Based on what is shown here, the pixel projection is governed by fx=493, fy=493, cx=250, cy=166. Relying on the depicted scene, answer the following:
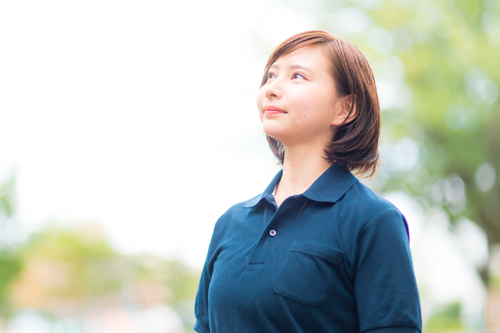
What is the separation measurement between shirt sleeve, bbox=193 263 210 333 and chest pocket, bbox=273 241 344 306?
0.40 meters

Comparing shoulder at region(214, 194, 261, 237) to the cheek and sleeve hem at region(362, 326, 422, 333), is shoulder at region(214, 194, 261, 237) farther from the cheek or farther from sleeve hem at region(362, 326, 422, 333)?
sleeve hem at region(362, 326, 422, 333)

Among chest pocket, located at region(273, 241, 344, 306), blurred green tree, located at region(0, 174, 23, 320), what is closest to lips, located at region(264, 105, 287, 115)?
chest pocket, located at region(273, 241, 344, 306)

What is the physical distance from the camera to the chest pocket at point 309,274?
47.2 inches

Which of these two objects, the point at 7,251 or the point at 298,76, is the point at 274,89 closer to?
the point at 298,76

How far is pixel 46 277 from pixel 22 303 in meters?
1.45

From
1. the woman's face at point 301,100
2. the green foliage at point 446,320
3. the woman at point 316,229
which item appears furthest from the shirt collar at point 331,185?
the green foliage at point 446,320

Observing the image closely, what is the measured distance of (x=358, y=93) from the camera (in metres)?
1.46

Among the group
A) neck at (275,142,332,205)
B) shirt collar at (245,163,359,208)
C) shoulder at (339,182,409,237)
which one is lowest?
shoulder at (339,182,409,237)

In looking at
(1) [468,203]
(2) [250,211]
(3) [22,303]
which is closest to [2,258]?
(3) [22,303]

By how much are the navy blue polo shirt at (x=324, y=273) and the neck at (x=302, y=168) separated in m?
0.10

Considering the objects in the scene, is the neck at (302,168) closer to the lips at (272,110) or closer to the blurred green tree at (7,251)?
the lips at (272,110)

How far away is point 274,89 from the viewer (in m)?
1.43

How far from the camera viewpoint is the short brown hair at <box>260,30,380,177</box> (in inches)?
56.7

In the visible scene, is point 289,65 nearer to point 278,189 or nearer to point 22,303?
point 278,189
